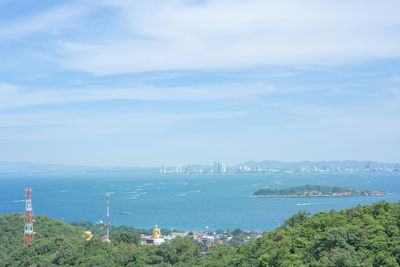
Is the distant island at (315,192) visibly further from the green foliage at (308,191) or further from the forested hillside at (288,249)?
the forested hillside at (288,249)

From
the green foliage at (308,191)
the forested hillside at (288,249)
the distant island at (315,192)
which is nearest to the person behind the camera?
the forested hillside at (288,249)

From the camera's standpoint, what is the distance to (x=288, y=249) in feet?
31.2

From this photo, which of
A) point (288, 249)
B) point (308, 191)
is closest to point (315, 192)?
point (308, 191)

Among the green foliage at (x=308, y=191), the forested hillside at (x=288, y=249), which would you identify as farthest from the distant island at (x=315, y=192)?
the forested hillside at (x=288, y=249)

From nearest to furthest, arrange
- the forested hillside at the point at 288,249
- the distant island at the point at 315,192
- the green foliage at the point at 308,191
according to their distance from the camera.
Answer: the forested hillside at the point at 288,249 → the distant island at the point at 315,192 → the green foliage at the point at 308,191

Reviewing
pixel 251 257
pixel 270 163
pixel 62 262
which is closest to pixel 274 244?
pixel 251 257

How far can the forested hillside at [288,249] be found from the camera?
8.35 m

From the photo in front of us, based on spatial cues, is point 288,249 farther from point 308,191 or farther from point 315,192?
point 308,191

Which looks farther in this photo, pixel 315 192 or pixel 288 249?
pixel 315 192

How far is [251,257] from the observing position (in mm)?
10352

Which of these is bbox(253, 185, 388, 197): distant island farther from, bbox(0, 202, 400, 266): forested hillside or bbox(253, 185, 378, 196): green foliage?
bbox(0, 202, 400, 266): forested hillside

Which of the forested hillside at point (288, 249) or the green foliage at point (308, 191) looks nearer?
the forested hillside at point (288, 249)

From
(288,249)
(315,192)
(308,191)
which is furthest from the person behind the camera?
(308,191)

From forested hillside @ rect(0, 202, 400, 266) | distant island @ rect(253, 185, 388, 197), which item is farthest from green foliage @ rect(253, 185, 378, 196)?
forested hillside @ rect(0, 202, 400, 266)
